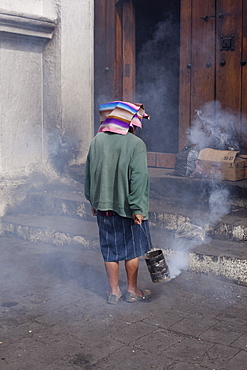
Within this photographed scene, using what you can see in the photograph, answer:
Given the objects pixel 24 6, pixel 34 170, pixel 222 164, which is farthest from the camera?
pixel 34 170

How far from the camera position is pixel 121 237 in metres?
4.80

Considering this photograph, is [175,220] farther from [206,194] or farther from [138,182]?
[138,182]

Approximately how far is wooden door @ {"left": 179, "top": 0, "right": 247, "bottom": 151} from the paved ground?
273 cm

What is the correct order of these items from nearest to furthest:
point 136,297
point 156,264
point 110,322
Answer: point 110,322
point 156,264
point 136,297

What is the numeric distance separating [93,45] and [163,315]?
17.8 feet

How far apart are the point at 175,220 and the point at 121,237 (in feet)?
5.45

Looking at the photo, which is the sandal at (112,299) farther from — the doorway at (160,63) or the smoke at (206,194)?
the doorway at (160,63)

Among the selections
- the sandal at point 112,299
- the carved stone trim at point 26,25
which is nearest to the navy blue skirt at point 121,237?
the sandal at point 112,299

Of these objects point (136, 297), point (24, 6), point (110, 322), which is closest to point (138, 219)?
point (136, 297)

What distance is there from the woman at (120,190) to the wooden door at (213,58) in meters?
2.82

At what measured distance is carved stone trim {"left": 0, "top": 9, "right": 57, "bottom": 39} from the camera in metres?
7.50

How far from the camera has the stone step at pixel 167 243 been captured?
17.3 ft

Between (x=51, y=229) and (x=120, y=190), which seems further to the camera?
(x=51, y=229)

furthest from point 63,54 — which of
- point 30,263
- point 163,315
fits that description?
point 163,315
